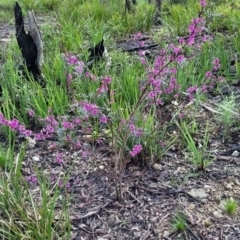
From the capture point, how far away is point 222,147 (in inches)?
105

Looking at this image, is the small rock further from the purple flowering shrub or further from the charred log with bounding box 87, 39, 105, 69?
the charred log with bounding box 87, 39, 105, 69

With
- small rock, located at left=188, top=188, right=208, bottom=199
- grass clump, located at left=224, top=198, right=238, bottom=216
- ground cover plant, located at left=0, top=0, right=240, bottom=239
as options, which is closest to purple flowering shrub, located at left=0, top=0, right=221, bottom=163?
ground cover plant, located at left=0, top=0, right=240, bottom=239

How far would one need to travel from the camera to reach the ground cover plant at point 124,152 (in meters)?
2.07

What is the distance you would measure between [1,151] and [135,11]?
3454 millimetres

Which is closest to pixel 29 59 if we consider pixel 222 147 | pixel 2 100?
pixel 2 100

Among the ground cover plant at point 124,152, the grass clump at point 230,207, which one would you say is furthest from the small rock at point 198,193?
the grass clump at point 230,207

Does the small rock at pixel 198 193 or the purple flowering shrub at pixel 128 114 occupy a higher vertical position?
the purple flowering shrub at pixel 128 114

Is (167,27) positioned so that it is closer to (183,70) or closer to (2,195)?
(183,70)

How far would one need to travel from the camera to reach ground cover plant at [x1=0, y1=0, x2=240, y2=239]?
81.4 inches

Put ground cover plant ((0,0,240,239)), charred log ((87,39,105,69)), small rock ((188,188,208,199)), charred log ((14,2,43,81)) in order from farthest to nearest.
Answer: charred log ((87,39,105,69)), charred log ((14,2,43,81)), small rock ((188,188,208,199)), ground cover plant ((0,0,240,239))

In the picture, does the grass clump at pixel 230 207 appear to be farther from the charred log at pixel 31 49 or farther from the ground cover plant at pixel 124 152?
the charred log at pixel 31 49

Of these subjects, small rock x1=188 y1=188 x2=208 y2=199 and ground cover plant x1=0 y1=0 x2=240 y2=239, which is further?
small rock x1=188 y1=188 x2=208 y2=199

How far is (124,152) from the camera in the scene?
8.29 ft

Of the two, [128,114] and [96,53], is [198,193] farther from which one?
[96,53]
